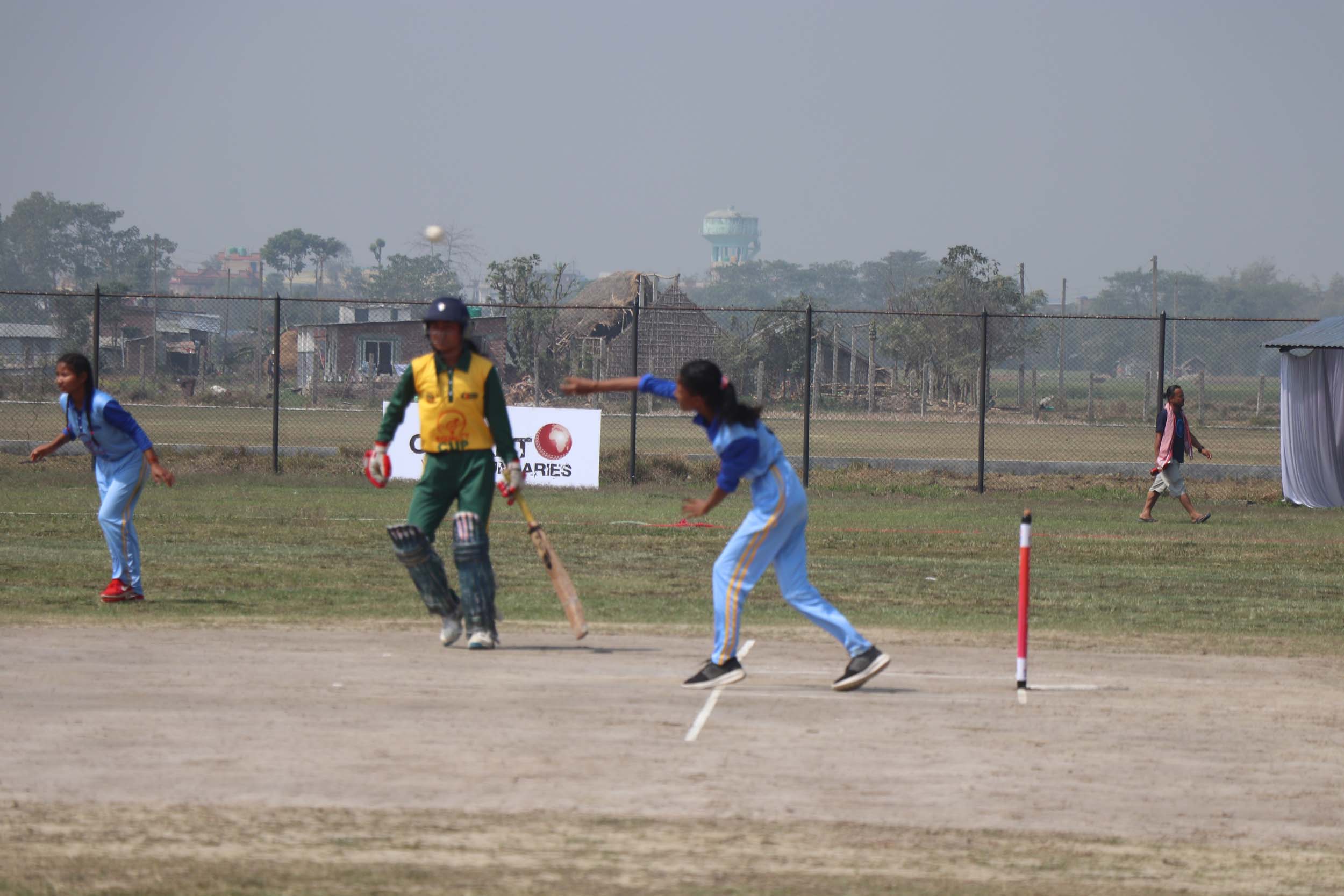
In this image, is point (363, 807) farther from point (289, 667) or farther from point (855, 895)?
point (289, 667)

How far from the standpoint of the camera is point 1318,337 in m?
23.5

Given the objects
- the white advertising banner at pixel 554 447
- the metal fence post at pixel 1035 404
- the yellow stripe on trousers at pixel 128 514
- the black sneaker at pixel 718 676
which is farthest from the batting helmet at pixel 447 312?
the metal fence post at pixel 1035 404

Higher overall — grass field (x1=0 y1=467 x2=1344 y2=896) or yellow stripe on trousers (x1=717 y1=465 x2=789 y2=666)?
yellow stripe on trousers (x1=717 y1=465 x2=789 y2=666)

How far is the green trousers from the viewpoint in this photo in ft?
30.7

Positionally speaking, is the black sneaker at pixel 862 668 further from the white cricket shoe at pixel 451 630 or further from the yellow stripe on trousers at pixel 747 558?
the white cricket shoe at pixel 451 630

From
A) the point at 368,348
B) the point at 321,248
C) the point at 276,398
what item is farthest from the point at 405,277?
the point at 276,398

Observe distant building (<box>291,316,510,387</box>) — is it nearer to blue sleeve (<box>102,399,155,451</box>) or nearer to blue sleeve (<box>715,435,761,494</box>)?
blue sleeve (<box>102,399,155,451</box>)

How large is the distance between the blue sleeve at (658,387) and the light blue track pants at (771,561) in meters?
0.71

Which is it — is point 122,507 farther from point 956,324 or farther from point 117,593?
point 956,324

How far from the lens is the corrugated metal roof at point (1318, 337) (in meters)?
23.2

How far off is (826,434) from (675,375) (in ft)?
35.9

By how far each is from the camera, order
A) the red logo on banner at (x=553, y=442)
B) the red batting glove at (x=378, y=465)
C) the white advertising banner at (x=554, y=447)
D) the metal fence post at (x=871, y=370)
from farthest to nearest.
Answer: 1. the metal fence post at (x=871, y=370)
2. the red logo on banner at (x=553, y=442)
3. the white advertising banner at (x=554, y=447)
4. the red batting glove at (x=378, y=465)

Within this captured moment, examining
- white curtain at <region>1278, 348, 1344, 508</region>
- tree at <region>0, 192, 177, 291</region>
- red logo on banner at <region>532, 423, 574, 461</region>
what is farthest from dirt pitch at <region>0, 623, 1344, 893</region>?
tree at <region>0, 192, 177, 291</region>

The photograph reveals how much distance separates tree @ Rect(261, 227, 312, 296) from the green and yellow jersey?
570 ft
